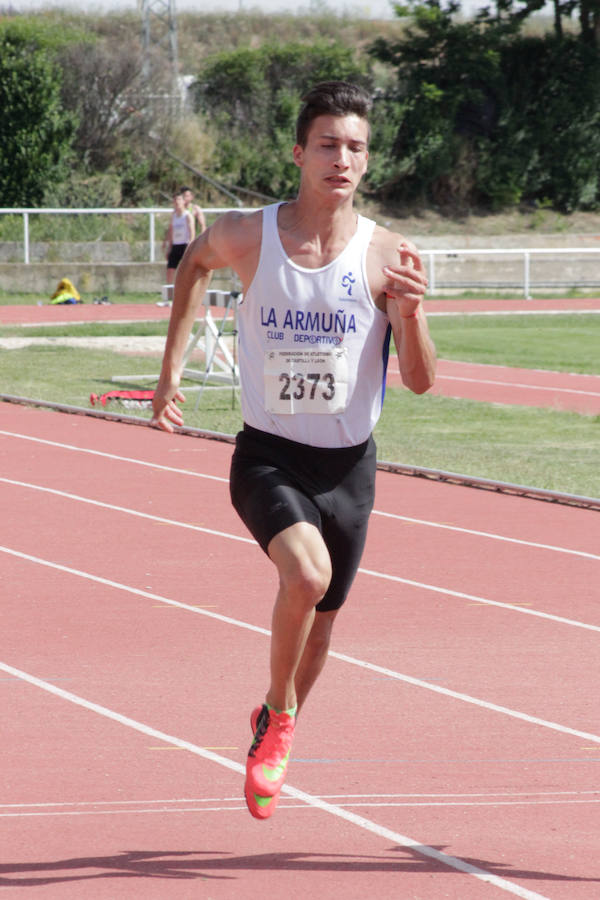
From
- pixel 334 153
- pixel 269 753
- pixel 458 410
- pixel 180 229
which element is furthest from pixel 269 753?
pixel 180 229

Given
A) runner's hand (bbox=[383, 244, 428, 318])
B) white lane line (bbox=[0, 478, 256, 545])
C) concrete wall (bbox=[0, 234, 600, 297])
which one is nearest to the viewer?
Answer: runner's hand (bbox=[383, 244, 428, 318])

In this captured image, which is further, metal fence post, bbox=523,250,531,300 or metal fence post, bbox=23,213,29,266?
metal fence post, bbox=523,250,531,300

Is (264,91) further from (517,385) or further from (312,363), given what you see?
(312,363)

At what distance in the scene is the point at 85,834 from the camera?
4094 millimetres

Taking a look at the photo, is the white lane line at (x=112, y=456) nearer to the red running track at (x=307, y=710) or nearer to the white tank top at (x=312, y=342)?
the red running track at (x=307, y=710)

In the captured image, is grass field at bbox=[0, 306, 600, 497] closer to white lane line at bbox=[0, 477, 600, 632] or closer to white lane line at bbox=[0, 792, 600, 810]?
white lane line at bbox=[0, 477, 600, 632]

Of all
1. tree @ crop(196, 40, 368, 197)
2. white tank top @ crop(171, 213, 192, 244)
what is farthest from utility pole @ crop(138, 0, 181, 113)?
white tank top @ crop(171, 213, 192, 244)

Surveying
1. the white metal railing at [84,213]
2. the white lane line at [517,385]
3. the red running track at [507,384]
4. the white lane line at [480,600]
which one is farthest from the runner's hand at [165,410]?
the white metal railing at [84,213]

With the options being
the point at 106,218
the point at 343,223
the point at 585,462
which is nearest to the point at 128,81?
the point at 106,218

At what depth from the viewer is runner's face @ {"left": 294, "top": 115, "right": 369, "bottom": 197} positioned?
4215mm

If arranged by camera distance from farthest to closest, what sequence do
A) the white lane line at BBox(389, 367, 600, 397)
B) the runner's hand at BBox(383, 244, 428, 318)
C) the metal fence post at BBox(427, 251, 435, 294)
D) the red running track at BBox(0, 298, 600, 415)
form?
1. the metal fence post at BBox(427, 251, 435, 294)
2. the white lane line at BBox(389, 367, 600, 397)
3. the red running track at BBox(0, 298, 600, 415)
4. the runner's hand at BBox(383, 244, 428, 318)

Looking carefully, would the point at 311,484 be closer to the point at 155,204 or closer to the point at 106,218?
the point at 106,218

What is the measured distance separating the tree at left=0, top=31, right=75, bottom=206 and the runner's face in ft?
103

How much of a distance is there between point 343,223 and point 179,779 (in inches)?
69.8
